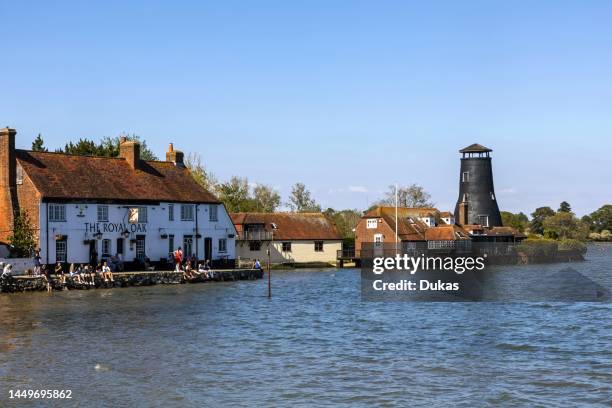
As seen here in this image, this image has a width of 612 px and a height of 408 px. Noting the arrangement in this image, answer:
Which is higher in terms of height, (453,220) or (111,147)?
(111,147)

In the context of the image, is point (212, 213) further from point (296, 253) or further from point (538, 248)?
point (538, 248)

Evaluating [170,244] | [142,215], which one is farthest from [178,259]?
[142,215]

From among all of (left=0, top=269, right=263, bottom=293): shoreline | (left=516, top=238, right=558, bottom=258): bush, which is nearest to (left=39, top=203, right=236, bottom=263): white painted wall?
(left=0, top=269, right=263, bottom=293): shoreline

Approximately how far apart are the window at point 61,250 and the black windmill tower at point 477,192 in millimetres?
66677

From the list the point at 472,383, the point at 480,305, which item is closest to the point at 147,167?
the point at 480,305

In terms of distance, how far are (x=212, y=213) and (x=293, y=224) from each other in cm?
2310

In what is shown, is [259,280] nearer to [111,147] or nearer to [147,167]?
[147,167]

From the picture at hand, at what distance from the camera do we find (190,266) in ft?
205

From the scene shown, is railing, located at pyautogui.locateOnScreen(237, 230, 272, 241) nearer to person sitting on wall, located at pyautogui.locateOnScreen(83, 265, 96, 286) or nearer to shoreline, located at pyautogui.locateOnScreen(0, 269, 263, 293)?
shoreline, located at pyautogui.locateOnScreen(0, 269, 263, 293)

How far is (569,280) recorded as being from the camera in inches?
3108

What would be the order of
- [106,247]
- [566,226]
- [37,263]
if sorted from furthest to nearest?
[566,226]
[106,247]
[37,263]

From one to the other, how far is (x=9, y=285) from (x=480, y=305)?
93.8 feet

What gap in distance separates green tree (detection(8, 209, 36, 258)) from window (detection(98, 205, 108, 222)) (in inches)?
214

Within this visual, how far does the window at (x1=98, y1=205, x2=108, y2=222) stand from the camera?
60.0 metres
